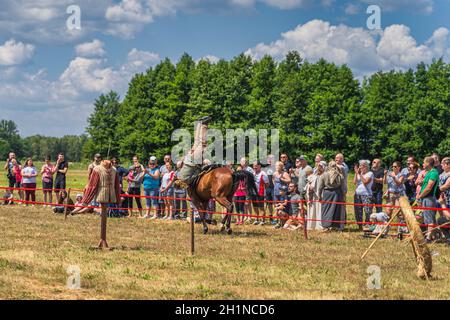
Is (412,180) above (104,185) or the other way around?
above

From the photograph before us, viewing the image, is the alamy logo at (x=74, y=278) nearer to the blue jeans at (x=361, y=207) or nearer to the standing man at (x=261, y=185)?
the blue jeans at (x=361, y=207)

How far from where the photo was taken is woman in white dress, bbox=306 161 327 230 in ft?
58.2

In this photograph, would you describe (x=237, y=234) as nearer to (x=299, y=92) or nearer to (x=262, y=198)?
(x=262, y=198)

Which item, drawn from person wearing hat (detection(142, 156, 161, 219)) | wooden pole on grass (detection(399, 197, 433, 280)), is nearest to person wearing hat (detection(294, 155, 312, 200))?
person wearing hat (detection(142, 156, 161, 219))

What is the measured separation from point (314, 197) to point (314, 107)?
43.2 meters

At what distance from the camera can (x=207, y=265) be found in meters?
11.5

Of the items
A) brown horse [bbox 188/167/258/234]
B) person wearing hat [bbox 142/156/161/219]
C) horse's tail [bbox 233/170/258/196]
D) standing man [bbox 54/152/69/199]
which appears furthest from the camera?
standing man [bbox 54/152/69/199]

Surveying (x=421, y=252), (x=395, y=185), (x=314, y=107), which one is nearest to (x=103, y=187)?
(x=421, y=252)

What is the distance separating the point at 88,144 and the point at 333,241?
72368 mm

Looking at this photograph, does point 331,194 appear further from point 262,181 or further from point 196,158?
point 196,158

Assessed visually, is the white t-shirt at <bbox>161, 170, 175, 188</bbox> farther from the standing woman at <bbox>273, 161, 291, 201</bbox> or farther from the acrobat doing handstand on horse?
the standing woman at <bbox>273, 161, 291, 201</bbox>

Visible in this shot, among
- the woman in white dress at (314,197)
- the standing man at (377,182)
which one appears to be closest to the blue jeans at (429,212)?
the standing man at (377,182)

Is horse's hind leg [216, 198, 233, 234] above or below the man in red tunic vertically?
below

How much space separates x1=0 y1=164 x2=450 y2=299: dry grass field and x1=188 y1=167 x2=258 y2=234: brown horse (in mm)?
662
